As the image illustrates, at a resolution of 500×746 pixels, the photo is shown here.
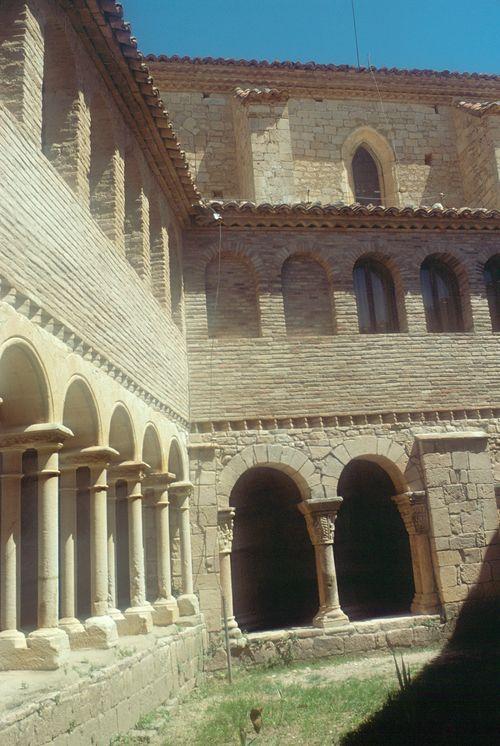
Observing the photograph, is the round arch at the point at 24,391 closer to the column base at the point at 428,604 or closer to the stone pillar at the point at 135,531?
the stone pillar at the point at 135,531

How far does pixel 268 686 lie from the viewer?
939 centimetres

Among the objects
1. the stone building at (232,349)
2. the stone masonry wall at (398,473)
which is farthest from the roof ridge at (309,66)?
the stone masonry wall at (398,473)

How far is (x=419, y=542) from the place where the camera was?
12180 millimetres

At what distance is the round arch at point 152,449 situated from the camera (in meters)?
9.90

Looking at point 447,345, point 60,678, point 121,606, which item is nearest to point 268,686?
point 121,606

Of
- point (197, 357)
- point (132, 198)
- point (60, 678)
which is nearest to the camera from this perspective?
point (60, 678)

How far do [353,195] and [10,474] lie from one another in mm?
12076

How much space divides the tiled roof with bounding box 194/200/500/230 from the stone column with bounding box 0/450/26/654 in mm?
7364

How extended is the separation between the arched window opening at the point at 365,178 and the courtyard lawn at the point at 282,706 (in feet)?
32.7

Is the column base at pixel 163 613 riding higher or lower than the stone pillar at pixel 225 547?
lower

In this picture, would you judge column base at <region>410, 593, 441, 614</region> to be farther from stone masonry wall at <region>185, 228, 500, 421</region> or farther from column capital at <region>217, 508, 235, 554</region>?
column capital at <region>217, 508, 235, 554</region>

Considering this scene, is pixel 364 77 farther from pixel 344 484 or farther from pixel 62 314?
pixel 62 314

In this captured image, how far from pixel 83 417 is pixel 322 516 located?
547 cm

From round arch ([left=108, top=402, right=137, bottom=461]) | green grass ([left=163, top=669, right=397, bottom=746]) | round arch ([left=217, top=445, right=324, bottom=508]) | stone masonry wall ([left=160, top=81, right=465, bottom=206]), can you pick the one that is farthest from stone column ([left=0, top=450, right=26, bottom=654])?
stone masonry wall ([left=160, top=81, right=465, bottom=206])
